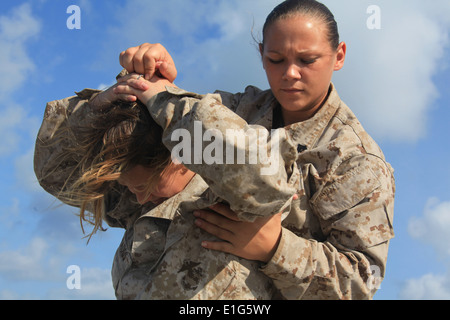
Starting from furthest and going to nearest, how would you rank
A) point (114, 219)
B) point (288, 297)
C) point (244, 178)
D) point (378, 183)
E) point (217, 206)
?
point (114, 219) → point (378, 183) → point (288, 297) → point (217, 206) → point (244, 178)

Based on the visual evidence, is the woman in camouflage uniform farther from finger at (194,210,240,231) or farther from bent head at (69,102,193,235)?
bent head at (69,102,193,235)

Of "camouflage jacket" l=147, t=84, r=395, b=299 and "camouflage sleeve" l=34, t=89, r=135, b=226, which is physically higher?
"camouflage sleeve" l=34, t=89, r=135, b=226

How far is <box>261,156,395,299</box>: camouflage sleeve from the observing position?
10.1 feet

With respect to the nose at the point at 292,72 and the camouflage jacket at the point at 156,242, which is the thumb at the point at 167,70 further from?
the nose at the point at 292,72

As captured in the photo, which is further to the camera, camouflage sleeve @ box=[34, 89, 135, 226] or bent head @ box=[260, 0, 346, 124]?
bent head @ box=[260, 0, 346, 124]

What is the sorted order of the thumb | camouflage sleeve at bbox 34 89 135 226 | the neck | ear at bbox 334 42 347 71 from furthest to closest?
1. ear at bbox 334 42 347 71
2. the neck
3. camouflage sleeve at bbox 34 89 135 226
4. the thumb

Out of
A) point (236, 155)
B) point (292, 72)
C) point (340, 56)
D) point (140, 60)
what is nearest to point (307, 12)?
point (292, 72)

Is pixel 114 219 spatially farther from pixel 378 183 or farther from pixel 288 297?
pixel 378 183

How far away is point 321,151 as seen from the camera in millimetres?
3445

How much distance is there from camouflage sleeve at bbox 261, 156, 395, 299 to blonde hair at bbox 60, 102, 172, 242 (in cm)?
93

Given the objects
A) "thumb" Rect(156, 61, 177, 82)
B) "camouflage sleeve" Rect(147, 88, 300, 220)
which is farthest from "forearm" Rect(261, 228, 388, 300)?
"thumb" Rect(156, 61, 177, 82)

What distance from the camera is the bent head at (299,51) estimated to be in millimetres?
3533
